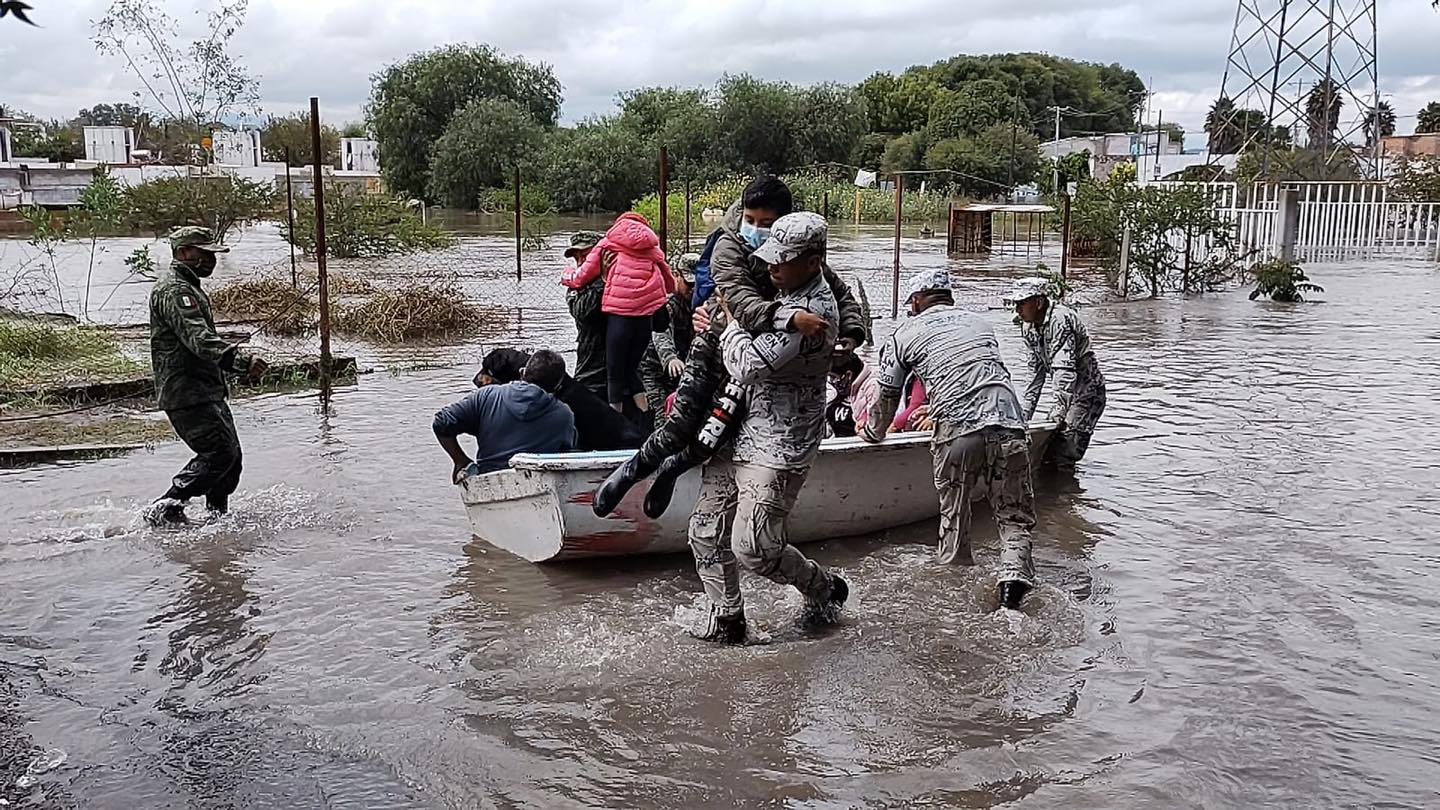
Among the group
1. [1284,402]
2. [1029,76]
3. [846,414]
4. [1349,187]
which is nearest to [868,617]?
[846,414]

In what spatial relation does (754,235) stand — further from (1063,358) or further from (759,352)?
(1063,358)

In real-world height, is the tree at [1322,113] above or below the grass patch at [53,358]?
above

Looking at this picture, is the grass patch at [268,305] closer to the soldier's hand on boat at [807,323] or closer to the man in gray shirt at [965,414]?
the man in gray shirt at [965,414]

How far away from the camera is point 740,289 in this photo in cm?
501

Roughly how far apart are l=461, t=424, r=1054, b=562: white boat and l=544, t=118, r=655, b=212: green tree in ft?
154

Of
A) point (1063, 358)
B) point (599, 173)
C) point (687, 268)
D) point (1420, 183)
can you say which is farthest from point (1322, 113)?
point (687, 268)

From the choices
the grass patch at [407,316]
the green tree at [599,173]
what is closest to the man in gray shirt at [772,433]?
the grass patch at [407,316]

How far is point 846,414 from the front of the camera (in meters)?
7.62

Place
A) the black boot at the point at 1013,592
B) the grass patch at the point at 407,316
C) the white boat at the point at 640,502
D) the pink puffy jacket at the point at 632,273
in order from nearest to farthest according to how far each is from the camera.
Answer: the black boot at the point at 1013,592 → the white boat at the point at 640,502 → the pink puffy jacket at the point at 632,273 → the grass patch at the point at 407,316

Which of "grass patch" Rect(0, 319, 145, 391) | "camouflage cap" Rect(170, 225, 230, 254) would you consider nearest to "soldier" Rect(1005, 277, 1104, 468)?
"camouflage cap" Rect(170, 225, 230, 254)

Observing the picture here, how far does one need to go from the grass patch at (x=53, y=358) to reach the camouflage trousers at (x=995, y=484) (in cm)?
839

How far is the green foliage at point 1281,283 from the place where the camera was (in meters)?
20.5

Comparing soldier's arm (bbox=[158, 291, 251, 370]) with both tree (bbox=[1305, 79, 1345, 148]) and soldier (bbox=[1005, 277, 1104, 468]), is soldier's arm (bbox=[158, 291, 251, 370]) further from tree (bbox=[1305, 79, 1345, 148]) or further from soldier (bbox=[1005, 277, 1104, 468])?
tree (bbox=[1305, 79, 1345, 148])

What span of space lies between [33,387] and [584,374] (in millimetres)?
5888
